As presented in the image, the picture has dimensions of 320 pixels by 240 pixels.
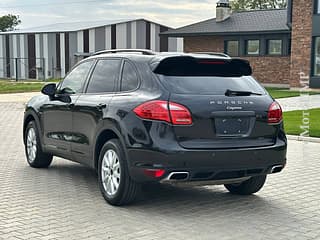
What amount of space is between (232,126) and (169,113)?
29.7 inches

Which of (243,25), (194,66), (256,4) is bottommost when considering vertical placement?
(194,66)

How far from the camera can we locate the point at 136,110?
593 centimetres

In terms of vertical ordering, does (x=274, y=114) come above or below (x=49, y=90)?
below

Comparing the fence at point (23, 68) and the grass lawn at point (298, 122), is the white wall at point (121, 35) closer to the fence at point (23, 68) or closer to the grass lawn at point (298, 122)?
the fence at point (23, 68)

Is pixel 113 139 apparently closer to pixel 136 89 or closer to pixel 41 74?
pixel 136 89

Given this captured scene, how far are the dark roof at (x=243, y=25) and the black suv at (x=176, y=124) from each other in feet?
80.7

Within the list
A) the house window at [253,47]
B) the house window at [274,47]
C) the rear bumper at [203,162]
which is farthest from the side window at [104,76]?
the house window at [253,47]

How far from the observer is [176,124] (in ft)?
18.6

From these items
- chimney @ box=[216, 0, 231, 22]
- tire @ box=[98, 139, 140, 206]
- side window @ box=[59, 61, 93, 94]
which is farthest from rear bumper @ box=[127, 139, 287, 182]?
chimney @ box=[216, 0, 231, 22]

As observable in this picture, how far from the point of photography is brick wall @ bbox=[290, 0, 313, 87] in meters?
27.2

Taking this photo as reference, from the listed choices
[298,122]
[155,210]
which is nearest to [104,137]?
[155,210]

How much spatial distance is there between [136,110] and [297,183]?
9.83 feet

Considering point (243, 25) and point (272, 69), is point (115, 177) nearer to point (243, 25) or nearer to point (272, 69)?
point (272, 69)

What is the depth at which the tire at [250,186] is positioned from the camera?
22.4 feet
